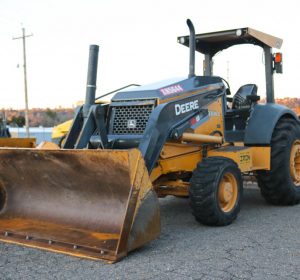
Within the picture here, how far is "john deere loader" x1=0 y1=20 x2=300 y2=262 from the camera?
4.45 metres

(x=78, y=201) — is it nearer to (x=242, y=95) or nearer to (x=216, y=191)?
(x=216, y=191)

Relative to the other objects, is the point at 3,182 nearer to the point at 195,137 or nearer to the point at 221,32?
the point at 195,137

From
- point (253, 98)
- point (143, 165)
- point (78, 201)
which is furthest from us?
point (253, 98)

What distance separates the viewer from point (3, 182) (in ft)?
18.2

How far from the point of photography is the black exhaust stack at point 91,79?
17.8 feet

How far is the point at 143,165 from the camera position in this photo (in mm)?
4355

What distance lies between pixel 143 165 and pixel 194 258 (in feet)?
3.19

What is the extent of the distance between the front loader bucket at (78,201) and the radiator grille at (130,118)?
1109 millimetres

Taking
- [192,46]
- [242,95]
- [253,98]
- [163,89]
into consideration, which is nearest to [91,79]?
[163,89]

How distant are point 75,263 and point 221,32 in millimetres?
4422

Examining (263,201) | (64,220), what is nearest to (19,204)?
(64,220)

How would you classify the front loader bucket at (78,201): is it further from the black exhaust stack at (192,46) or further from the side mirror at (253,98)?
the side mirror at (253,98)


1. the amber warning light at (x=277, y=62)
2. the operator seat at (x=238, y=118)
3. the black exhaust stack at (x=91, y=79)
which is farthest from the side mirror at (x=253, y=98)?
the black exhaust stack at (x=91, y=79)

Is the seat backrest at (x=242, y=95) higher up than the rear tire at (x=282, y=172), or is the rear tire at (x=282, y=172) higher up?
the seat backrest at (x=242, y=95)
